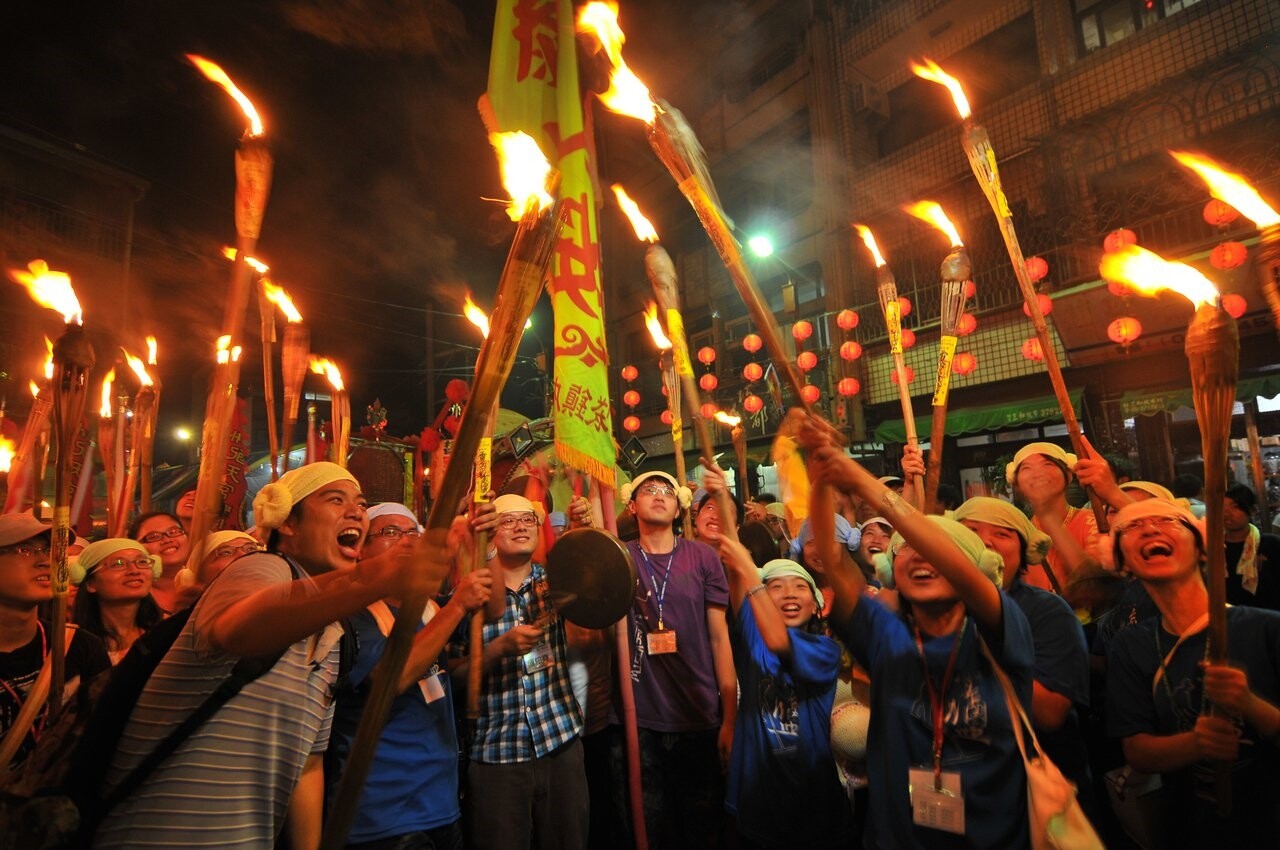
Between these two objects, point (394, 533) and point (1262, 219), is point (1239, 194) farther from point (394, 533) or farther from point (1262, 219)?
point (394, 533)

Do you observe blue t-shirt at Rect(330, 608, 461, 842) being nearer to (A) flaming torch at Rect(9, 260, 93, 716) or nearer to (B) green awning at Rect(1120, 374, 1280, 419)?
(A) flaming torch at Rect(9, 260, 93, 716)

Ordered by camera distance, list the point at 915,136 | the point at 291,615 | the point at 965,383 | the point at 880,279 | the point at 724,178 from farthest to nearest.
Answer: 1. the point at 724,178
2. the point at 915,136
3. the point at 965,383
4. the point at 880,279
5. the point at 291,615

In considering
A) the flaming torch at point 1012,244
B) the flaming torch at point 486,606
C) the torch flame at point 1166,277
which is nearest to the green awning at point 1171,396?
the flaming torch at point 1012,244

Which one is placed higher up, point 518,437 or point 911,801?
point 518,437

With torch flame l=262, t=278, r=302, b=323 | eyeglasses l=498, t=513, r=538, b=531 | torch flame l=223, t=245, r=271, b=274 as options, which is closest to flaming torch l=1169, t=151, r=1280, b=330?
eyeglasses l=498, t=513, r=538, b=531

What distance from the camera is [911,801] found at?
7.72 feet

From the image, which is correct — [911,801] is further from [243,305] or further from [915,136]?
[915,136]

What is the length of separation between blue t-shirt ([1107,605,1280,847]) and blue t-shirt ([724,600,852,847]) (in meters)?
1.19

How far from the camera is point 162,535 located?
503cm

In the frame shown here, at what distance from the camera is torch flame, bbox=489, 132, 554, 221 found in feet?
6.39

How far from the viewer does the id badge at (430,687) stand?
10.0ft

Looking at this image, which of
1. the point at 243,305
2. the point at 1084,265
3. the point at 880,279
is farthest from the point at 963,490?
the point at 243,305

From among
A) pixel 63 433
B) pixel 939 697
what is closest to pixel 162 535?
pixel 63 433

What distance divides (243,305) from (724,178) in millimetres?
20467
